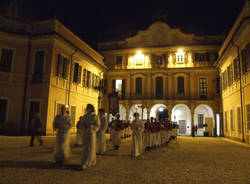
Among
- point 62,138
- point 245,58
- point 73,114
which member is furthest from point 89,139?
point 73,114

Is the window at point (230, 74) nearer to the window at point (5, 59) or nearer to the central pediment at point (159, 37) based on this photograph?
the central pediment at point (159, 37)

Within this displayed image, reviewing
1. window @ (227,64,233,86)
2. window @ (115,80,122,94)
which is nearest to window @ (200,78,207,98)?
window @ (227,64,233,86)

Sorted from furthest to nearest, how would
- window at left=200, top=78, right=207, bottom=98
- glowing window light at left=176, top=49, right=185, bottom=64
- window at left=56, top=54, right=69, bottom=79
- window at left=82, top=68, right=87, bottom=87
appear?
glowing window light at left=176, top=49, right=185, bottom=64, window at left=200, top=78, right=207, bottom=98, window at left=82, top=68, right=87, bottom=87, window at left=56, top=54, right=69, bottom=79

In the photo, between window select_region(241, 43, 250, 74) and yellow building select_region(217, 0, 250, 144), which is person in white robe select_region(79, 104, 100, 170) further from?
window select_region(241, 43, 250, 74)

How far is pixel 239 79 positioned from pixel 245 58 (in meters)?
2.17

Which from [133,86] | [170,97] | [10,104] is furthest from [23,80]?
[170,97]

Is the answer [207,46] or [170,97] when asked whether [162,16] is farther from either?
[170,97]

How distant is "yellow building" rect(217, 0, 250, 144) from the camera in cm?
1536

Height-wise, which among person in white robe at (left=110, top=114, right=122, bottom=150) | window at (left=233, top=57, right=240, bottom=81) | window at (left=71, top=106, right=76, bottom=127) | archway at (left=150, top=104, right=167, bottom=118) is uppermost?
window at (left=233, top=57, right=240, bottom=81)

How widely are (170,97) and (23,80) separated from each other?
18432 millimetres

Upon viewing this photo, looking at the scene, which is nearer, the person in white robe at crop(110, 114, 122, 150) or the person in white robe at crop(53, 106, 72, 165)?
the person in white robe at crop(53, 106, 72, 165)

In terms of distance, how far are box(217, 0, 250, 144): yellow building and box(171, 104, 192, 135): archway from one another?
935 cm

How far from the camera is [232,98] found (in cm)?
1992

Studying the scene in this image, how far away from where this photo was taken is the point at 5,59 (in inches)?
714
